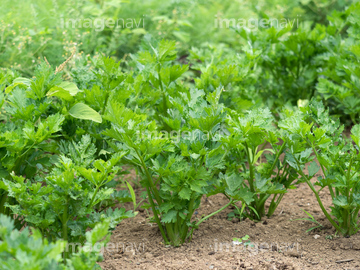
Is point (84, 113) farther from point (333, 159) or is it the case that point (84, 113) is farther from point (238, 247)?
point (333, 159)

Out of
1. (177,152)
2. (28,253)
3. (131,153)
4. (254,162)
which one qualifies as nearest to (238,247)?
(254,162)

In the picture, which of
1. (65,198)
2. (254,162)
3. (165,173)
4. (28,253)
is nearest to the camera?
(28,253)

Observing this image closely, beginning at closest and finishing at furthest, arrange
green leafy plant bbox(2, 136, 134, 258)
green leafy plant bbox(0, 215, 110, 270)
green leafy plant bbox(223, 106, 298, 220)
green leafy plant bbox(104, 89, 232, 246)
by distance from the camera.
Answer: green leafy plant bbox(0, 215, 110, 270) < green leafy plant bbox(2, 136, 134, 258) < green leafy plant bbox(104, 89, 232, 246) < green leafy plant bbox(223, 106, 298, 220)

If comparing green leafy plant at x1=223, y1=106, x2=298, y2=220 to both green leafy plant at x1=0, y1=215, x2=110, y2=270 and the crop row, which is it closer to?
the crop row

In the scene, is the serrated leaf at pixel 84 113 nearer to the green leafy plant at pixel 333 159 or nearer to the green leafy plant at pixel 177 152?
the green leafy plant at pixel 177 152

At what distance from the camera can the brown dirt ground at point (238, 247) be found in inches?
78.0

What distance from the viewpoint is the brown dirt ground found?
6.50 feet

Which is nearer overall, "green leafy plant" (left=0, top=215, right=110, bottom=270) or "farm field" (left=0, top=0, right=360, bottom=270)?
"green leafy plant" (left=0, top=215, right=110, bottom=270)

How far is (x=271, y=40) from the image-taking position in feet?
10.5

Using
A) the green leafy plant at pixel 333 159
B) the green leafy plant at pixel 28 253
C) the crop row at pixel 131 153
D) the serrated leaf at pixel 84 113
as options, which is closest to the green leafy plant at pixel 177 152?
the crop row at pixel 131 153

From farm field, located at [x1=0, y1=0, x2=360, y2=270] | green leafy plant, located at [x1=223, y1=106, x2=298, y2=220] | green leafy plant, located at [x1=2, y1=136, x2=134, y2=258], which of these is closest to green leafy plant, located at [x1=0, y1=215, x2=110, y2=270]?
farm field, located at [x1=0, y1=0, x2=360, y2=270]

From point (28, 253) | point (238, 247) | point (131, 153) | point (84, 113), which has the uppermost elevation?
point (84, 113)

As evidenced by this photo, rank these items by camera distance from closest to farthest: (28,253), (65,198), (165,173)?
(28,253) < (65,198) < (165,173)

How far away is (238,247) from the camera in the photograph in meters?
2.15
